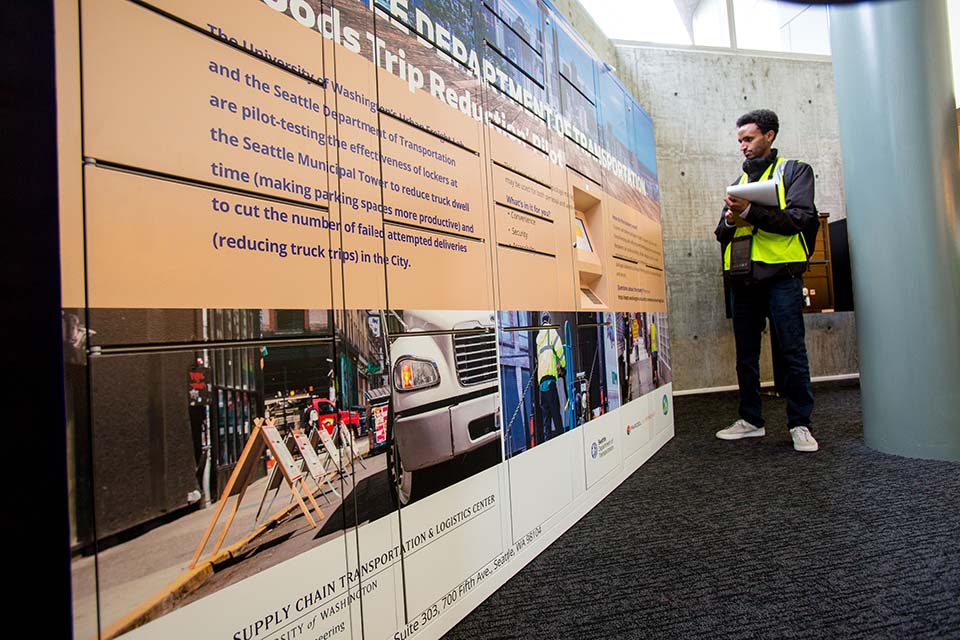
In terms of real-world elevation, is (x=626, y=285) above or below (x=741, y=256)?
below

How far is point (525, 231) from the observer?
1.59 meters

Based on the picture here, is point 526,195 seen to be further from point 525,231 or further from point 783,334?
point 783,334

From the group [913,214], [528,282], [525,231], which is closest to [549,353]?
[528,282]

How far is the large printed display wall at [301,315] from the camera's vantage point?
64 centimetres

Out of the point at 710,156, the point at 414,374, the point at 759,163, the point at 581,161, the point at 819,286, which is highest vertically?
the point at 710,156

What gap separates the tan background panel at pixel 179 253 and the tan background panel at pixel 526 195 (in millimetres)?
708

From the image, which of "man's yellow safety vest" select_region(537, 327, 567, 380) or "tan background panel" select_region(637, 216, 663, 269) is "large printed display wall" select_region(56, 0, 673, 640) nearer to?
"man's yellow safety vest" select_region(537, 327, 567, 380)

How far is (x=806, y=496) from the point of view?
1.90 metres

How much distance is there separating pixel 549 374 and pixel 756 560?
750 mm

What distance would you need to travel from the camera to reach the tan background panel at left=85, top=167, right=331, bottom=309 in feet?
2.09

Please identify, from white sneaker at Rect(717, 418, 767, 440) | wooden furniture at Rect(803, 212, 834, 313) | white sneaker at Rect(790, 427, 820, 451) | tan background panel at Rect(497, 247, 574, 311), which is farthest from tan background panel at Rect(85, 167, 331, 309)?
wooden furniture at Rect(803, 212, 834, 313)

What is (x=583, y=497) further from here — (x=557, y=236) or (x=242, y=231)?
(x=242, y=231)

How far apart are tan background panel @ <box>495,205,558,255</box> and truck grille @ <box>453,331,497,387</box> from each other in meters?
0.29

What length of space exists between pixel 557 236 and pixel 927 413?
1868mm
